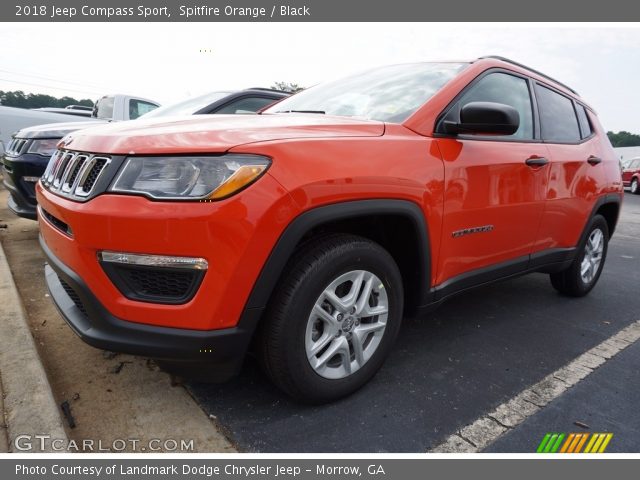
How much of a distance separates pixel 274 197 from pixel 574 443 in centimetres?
164

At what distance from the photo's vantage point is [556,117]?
3213mm

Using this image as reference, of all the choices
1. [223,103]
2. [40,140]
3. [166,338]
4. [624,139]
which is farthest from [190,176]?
[624,139]

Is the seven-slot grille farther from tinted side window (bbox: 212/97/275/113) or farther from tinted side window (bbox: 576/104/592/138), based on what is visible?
tinted side window (bbox: 576/104/592/138)

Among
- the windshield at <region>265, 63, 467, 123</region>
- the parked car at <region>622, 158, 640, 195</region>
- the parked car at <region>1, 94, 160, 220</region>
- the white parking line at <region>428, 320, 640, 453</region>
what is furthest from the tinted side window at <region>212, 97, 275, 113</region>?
the parked car at <region>622, 158, 640, 195</region>

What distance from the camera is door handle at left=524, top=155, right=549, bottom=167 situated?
267 cm

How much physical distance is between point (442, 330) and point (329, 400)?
48.1 inches

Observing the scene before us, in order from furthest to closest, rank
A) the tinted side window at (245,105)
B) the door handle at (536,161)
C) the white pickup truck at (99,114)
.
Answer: the white pickup truck at (99,114) < the tinted side window at (245,105) < the door handle at (536,161)

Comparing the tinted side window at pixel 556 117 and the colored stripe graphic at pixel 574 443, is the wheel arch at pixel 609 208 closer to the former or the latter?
the tinted side window at pixel 556 117

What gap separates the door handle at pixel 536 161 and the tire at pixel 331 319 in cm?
122

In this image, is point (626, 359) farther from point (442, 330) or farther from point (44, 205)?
point (44, 205)

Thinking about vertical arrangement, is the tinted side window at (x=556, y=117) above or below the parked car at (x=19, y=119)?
above

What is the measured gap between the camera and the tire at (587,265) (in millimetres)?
3562

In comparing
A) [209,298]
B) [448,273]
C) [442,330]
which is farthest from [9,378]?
[442,330]

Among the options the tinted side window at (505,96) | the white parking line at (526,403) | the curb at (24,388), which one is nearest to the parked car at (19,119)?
the curb at (24,388)
